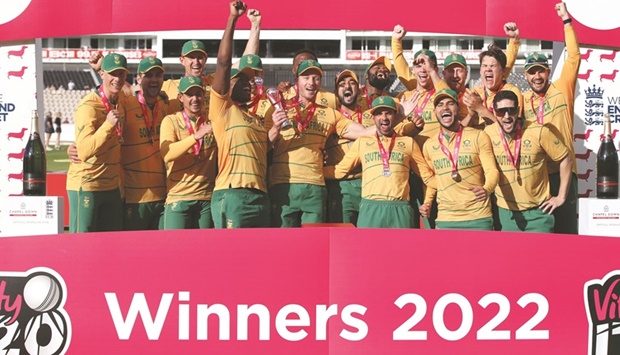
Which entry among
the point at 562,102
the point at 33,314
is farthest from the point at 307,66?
the point at 33,314

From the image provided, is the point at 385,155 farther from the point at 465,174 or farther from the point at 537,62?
the point at 537,62

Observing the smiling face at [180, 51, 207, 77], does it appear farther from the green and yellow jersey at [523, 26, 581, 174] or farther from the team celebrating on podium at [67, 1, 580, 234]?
the green and yellow jersey at [523, 26, 581, 174]

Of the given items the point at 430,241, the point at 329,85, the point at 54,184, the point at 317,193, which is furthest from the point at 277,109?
the point at 329,85

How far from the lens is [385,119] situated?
7195 millimetres

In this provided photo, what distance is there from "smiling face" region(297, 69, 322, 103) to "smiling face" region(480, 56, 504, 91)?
1.46m

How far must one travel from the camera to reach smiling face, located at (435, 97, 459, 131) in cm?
705

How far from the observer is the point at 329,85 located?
60.6 meters

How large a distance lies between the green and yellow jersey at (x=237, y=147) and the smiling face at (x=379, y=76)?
1.56m

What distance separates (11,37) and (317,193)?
313cm

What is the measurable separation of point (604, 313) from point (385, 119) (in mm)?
2552

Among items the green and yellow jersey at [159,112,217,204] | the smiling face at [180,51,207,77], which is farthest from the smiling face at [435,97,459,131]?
the smiling face at [180,51,207,77]

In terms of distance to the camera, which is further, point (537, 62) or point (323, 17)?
point (323, 17)

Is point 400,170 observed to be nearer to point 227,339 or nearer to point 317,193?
point 317,193

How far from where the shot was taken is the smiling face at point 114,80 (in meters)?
7.15
